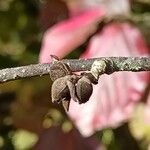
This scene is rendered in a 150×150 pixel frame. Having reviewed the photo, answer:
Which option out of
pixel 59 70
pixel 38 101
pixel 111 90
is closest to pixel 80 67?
pixel 59 70

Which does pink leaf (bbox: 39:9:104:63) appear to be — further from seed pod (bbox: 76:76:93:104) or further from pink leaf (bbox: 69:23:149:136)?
seed pod (bbox: 76:76:93:104)

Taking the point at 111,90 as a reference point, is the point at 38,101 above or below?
below

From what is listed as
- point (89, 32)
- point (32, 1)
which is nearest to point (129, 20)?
point (89, 32)

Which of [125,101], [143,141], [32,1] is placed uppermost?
[125,101]

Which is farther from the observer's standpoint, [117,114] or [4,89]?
[4,89]

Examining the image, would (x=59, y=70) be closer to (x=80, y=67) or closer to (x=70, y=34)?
(x=80, y=67)

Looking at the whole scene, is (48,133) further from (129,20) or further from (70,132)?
(129,20)
